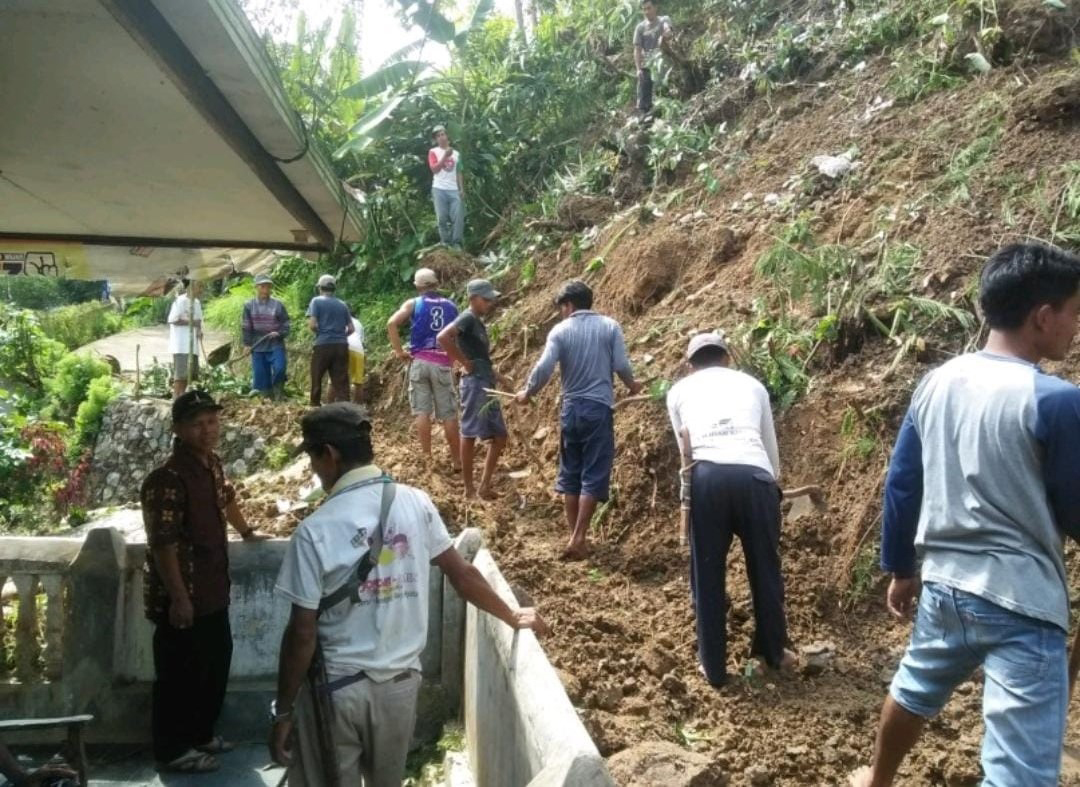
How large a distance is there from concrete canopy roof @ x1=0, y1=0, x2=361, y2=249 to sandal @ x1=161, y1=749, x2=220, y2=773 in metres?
2.66

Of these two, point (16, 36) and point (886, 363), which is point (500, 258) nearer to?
point (886, 363)

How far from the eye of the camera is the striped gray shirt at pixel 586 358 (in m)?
5.98

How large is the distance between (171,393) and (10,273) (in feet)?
26.0

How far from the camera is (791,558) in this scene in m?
5.43

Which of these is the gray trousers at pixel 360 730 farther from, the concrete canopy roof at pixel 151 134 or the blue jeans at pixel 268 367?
the blue jeans at pixel 268 367

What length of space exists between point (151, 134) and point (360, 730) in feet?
7.93

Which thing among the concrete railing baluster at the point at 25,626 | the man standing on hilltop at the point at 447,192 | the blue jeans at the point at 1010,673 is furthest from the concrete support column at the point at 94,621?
the man standing on hilltop at the point at 447,192

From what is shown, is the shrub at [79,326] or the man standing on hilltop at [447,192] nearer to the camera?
the man standing on hilltop at [447,192]

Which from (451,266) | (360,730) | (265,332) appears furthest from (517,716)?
(451,266)

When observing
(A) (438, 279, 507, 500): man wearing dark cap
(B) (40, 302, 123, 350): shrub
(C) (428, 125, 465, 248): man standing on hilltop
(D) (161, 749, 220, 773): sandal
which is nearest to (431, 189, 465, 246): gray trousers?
(C) (428, 125, 465, 248): man standing on hilltop

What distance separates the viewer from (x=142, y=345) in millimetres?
22281

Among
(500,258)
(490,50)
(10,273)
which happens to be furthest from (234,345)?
(10,273)

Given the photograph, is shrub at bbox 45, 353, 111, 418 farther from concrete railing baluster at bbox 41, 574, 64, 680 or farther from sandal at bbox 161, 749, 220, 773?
sandal at bbox 161, 749, 220, 773

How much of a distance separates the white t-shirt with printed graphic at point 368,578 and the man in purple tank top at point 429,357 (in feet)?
15.4
